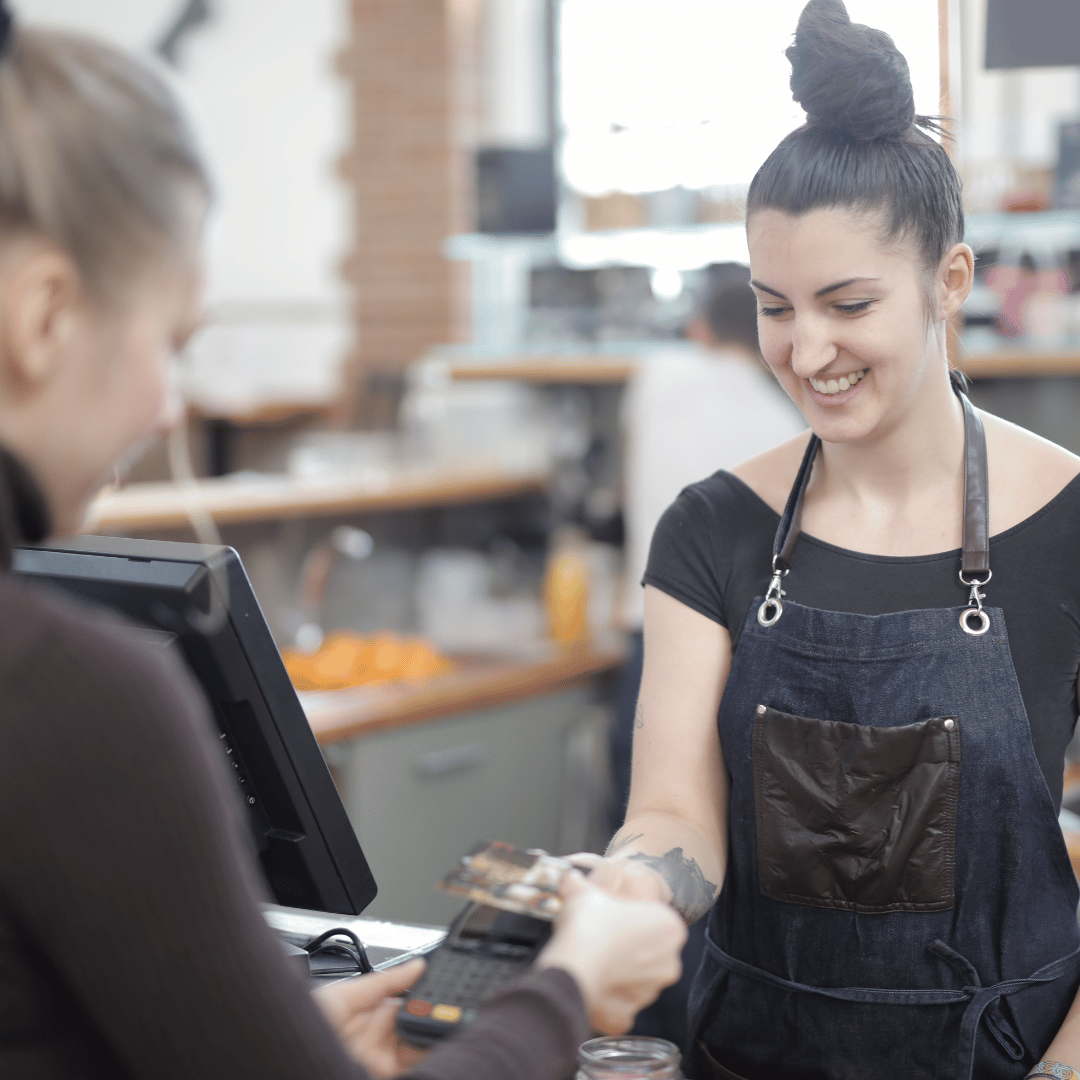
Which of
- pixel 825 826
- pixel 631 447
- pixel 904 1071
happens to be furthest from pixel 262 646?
pixel 631 447

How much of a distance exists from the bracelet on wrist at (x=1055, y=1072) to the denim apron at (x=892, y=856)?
0.04 meters

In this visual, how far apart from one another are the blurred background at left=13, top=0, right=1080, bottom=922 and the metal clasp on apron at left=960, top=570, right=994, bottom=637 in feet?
1.65

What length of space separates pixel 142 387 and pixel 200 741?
20cm

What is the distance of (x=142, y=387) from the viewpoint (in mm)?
768

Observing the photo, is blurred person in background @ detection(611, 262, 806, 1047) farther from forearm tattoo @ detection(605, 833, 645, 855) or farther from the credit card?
the credit card

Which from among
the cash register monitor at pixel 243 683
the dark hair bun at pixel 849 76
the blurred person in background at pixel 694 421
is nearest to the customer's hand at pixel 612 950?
the cash register monitor at pixel 243 683

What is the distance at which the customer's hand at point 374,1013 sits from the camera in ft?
3.28

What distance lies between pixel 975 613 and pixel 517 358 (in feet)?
10.4

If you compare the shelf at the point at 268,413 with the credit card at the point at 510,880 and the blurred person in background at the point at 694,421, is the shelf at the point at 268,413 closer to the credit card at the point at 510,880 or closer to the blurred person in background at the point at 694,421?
the blurred person in background at the point at 694,421


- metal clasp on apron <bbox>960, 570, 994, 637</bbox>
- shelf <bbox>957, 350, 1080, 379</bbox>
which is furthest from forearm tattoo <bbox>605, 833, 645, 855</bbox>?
shelf <bbox>957, 350, 1080, 379</bbox>

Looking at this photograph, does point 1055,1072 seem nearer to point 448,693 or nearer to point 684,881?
point 684,881

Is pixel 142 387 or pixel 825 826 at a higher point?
pixel 142 387

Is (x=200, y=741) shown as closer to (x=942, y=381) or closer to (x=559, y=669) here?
(x=942, y=381)

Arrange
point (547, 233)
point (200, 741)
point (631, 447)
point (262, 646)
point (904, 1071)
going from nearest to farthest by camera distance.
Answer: point (200, 741) → point (262, 646) → point (904, 1071) → point (631, 447) → point (547, 233)
